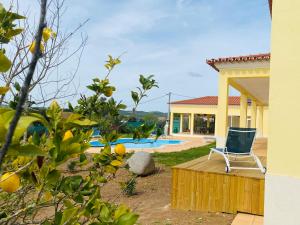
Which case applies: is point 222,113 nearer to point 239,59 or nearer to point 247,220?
point 239,59

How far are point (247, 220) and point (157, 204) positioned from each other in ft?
7.82

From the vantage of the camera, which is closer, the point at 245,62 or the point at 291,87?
the point at 291,87

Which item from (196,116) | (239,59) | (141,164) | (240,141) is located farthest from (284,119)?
(196,116)

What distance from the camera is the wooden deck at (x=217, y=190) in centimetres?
643

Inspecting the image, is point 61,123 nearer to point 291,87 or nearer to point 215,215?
point 291,87

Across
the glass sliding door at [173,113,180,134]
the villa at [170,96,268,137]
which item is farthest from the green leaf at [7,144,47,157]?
the glass sliding door at [173,113,180,134]

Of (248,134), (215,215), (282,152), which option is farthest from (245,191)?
(282,152)

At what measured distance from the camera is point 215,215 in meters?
6.60

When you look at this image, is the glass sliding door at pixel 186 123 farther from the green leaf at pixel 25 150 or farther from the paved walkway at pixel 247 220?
the green leaf at pixel 25 150

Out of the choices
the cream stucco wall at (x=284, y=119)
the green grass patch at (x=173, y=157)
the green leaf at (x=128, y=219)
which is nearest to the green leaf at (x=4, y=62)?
the green leaf at (x=128, y=219)

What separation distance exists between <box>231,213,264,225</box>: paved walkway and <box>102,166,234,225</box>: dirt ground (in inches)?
6.0

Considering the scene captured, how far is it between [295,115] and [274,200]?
120cm

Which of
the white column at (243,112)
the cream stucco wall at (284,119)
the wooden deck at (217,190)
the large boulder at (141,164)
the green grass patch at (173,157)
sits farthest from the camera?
the white column at (243,112)

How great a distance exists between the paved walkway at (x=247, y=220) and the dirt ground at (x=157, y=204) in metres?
0.15
